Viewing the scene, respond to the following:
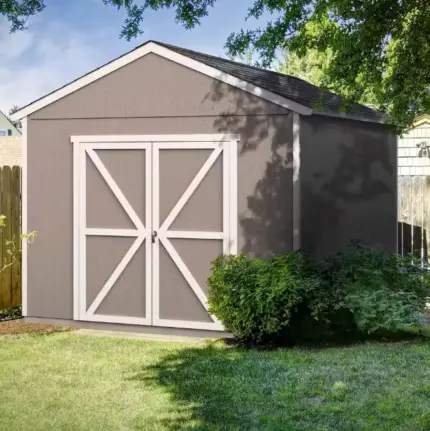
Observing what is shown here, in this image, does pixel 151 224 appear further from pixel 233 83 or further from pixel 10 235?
pixel 10 235

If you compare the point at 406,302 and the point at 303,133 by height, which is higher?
the point at 303,133

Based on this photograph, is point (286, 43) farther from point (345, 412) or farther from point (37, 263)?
point (345, 412)

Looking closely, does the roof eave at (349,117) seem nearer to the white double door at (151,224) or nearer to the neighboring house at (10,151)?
the white double door at (151,224)

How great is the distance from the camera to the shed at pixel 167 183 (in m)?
10.6

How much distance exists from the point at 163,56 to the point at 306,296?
3490 millimetres

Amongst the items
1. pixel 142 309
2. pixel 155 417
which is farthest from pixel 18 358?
pixel 155 417

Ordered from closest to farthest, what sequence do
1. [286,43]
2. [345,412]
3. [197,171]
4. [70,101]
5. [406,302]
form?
[345,412] < [406,302] < [197,171] < [70,101] < [286,43]

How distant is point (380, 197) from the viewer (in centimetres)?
1293

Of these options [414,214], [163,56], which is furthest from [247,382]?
[414,214]

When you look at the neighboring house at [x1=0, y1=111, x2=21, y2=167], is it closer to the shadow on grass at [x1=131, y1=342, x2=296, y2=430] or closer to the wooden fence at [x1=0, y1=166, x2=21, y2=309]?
the wooden fence at [x1=0, y1=166, x2=21, y2=309]

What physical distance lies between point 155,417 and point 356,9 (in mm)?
5722

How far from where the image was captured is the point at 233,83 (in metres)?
10.6

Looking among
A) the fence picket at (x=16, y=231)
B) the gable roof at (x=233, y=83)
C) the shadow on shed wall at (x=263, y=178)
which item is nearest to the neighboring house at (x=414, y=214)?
the gable roof at (x=233, y=83)

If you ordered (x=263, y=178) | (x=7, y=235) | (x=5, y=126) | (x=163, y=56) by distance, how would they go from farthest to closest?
(x=5, y=126)
(x=7, y=235)
(x=163, y=56)
(x=263, y=178)
